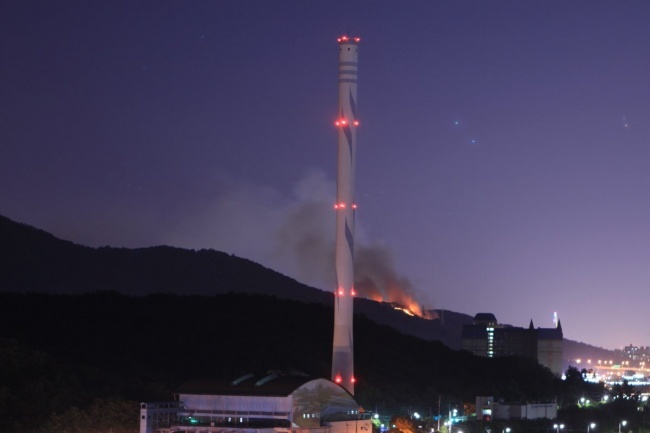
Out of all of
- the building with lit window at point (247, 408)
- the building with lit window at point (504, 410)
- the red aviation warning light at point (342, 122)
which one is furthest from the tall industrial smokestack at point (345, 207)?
the building with lit window at point (504, 410)

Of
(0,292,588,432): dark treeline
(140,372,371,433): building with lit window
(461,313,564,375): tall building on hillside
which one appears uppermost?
(461,313,564,375): tall building on hillside

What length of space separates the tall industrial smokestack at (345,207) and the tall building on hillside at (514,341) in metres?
95.4

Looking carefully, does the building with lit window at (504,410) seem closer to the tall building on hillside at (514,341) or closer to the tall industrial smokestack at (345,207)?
the tall industrial smokestack at (345,207)

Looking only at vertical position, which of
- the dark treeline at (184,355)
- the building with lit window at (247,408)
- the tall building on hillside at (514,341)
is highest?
the tall building on hillside at (514,341)

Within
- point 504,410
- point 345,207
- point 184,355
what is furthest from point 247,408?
point 504,410

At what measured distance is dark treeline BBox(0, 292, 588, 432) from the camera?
153 feet

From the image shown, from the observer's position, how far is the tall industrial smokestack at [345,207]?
2197 inches

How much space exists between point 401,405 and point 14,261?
307 feet

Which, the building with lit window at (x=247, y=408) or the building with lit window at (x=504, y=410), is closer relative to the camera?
the building with lit window at (x=247, y=408)

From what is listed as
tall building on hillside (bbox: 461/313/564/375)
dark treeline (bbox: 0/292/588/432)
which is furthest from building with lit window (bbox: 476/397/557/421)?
tall building on hillside (bbox: 461/313/564/375)

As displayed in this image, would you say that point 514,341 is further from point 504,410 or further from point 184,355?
point 184,355

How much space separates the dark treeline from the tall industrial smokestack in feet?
11.4

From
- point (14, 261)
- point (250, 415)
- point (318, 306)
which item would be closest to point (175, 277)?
point (14, 261)

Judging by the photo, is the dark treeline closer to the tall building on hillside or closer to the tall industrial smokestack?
the tall industrial smokestack
